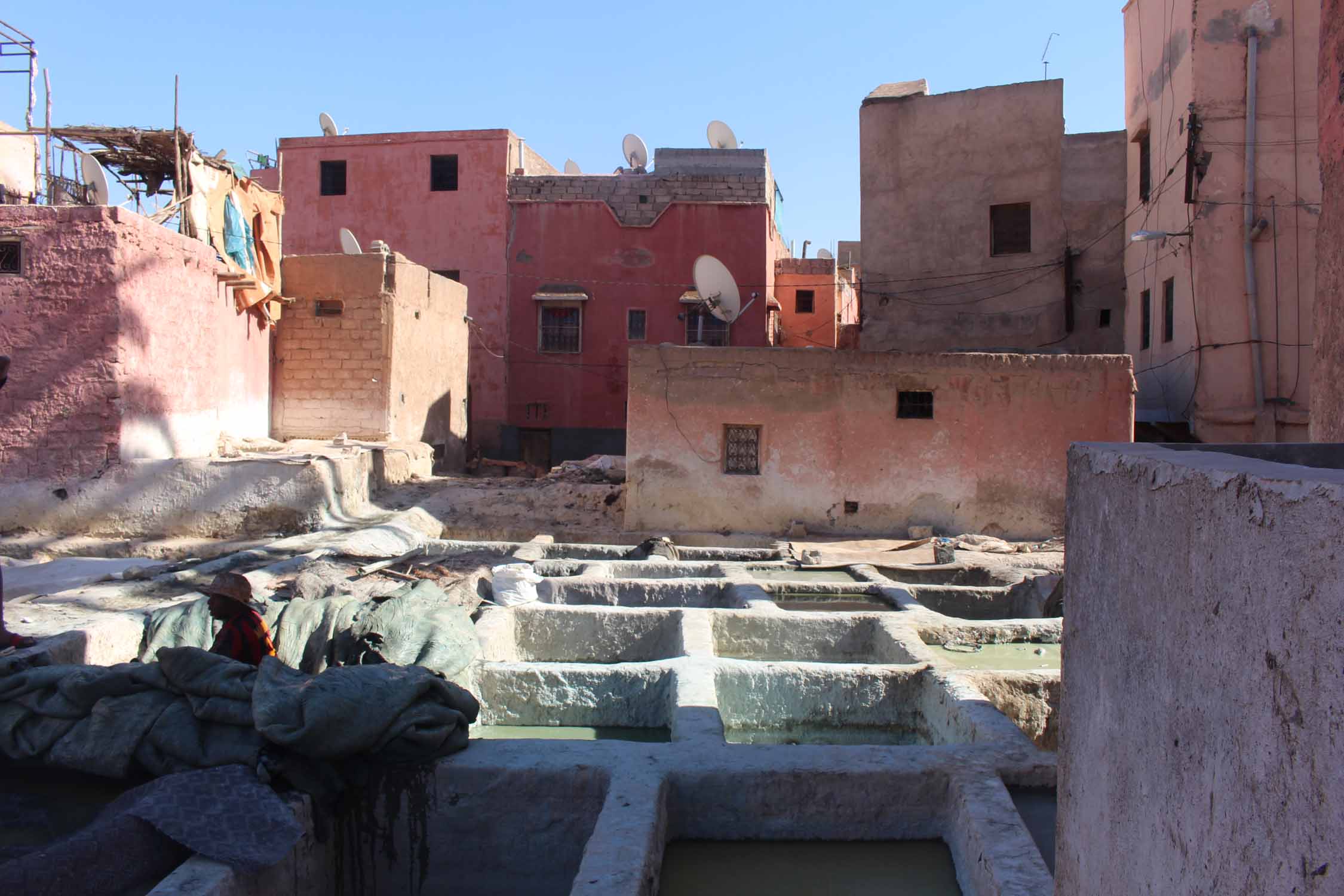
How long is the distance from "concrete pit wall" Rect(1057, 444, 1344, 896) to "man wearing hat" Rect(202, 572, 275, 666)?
409 centimetres

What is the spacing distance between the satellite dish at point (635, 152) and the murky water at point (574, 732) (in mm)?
23703

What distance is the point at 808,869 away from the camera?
4359mm

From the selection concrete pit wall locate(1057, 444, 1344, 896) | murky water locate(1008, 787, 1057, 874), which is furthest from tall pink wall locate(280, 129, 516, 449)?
concrete pit wall locate(1057, 444, 1344, 896)

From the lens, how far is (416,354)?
17.2 meters

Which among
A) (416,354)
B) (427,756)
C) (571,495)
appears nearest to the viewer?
(427,756)

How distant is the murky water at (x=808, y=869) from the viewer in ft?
13.8

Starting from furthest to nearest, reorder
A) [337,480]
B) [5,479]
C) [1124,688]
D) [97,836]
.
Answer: [337,480], [5,479], [97,836], [1124,688]

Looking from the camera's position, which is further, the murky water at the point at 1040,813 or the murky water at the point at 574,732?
the murky water at the point at 574,732

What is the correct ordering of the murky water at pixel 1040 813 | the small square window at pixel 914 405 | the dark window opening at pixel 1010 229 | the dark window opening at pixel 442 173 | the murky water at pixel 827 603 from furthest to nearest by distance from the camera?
the dark window opening at pixel 442 173
the dark window opening at pixel 1010 229
the small square window at pixel 914 405
the murky water at pixel 827 603
the murky water at pixel 1040 813

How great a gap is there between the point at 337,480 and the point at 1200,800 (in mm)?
11869

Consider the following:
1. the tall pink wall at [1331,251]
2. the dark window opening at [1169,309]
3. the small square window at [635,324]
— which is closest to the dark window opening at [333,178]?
the small square window at [635,324]

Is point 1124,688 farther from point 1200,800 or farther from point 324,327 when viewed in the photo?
point 324,327

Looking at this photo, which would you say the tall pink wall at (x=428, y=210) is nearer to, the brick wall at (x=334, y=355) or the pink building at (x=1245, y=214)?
the brick wall at (x=334, y=355)

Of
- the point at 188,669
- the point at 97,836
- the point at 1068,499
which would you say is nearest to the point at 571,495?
the point at 188,669
